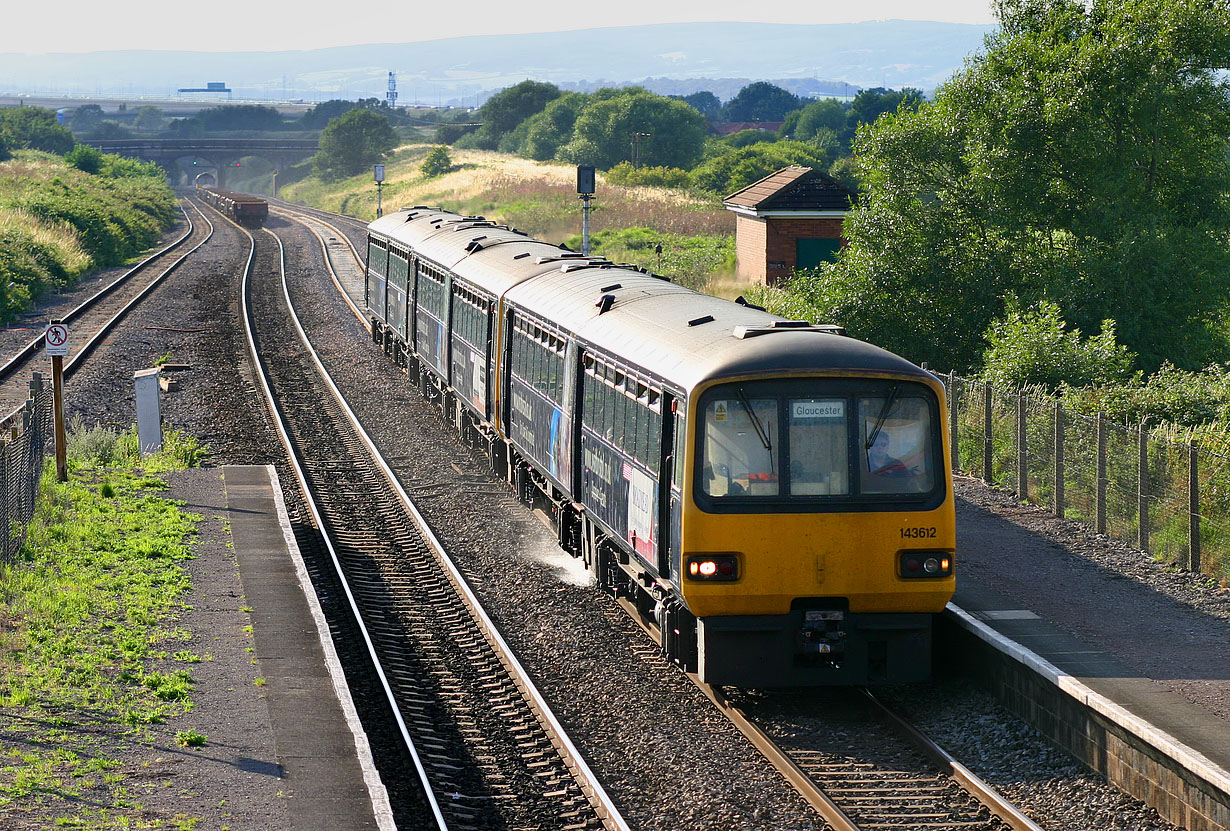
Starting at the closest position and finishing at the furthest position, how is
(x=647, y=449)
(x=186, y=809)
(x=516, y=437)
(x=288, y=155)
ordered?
(x=186, y=809) → (x=647, y=449) → (x=516, y=437) → (x=288, y=155)

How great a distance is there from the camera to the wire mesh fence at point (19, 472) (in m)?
14.6

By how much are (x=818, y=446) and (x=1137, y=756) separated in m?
3.20

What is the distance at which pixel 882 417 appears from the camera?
10.7 m

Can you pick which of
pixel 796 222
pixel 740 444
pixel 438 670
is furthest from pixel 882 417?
pixel 796 222

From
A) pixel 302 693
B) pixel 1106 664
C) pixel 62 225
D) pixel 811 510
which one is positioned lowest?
pixel 302 693

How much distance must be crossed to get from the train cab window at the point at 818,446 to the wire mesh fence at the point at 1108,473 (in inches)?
204

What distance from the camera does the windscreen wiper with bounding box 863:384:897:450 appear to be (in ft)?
35.1


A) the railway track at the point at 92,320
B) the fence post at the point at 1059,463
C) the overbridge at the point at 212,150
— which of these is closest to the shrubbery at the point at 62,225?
the railway track at the point at 92,320

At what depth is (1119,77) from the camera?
23.7 m

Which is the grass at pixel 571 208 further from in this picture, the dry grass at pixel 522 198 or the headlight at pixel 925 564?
the headlight at pixel 925 564

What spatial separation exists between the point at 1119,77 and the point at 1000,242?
3509mm

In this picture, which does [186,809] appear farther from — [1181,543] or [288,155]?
[288,155]

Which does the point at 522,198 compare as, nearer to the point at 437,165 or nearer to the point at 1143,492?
the point at 437,165

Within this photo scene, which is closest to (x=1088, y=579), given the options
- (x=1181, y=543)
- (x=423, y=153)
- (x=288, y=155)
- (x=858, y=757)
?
(x=1181, y=543)
